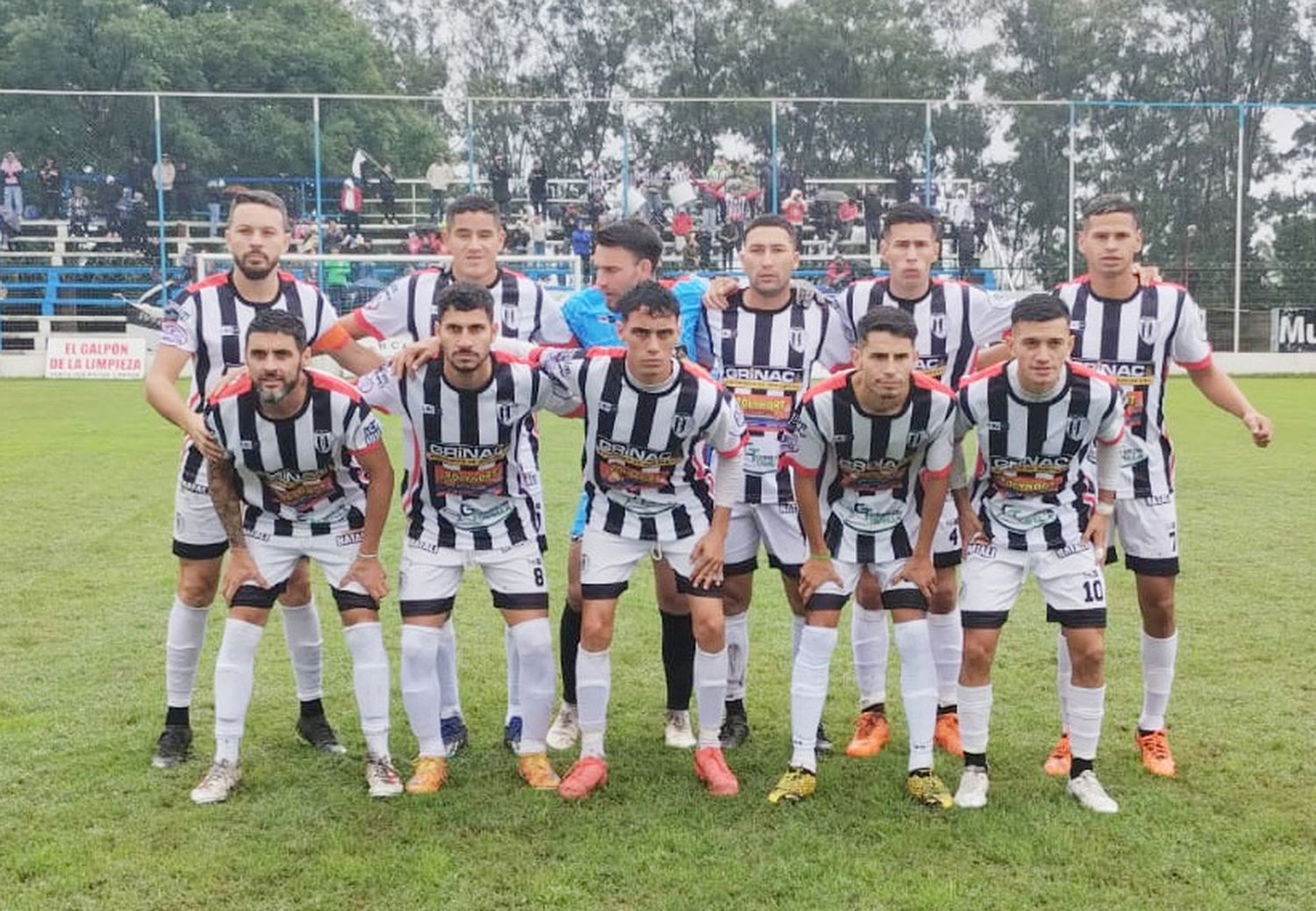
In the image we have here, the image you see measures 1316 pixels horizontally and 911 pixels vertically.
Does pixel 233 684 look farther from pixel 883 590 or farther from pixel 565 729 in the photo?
pixel 883 590

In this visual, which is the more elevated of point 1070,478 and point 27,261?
point 27,261

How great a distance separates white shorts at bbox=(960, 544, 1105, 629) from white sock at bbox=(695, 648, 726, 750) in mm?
873

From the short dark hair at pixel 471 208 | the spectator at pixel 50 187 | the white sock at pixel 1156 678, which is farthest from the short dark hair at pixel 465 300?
the spectator at pixel 50 187

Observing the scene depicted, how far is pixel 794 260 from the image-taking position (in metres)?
4.73

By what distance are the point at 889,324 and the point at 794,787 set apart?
158 cm

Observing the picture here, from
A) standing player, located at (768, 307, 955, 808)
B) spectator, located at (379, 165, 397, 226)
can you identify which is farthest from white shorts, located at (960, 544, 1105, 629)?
spectator, located at (379, 165, 397, 226)

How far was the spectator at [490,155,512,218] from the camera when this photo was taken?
25078mm

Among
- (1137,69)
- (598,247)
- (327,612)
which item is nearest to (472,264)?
(598,247)

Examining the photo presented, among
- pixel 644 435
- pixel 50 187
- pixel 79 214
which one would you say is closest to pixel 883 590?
pixel 644 435

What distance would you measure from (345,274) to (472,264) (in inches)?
715

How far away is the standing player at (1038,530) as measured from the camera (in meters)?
4.26

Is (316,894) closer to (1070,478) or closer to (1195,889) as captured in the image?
(1195,889)

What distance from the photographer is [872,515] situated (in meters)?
4.45

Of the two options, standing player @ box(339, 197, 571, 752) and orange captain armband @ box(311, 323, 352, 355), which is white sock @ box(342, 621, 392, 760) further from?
orange captain armband @ box(311, 323, 352, 355)
